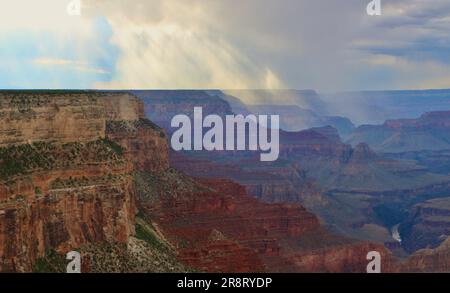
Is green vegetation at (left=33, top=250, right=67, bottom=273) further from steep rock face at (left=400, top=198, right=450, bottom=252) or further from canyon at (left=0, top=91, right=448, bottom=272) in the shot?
steep rock face at (left=400, top=198, right=450, bottom=252)

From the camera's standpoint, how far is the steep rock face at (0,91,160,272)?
64312 mm

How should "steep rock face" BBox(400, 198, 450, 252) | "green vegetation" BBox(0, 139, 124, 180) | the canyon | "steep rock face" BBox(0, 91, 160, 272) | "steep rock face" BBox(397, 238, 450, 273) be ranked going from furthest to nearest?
"steep rock face" BBox(400, 198, 450, 252) → "steep rock face" BBox(397, 238, 450, 273) → the canyon → "green vegetation" BBox(0, 139, 124, 180) → "steep rock face" BBox(0, 91, 160, 272)

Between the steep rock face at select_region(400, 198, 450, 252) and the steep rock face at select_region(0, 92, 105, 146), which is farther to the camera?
the steep rock face at select_region(400, 198, 450, 252)

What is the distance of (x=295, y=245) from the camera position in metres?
136

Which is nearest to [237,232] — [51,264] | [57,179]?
[57,179]

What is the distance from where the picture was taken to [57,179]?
71.8m

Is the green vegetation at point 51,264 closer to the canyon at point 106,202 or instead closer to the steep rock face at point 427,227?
the canyon at point 106,202

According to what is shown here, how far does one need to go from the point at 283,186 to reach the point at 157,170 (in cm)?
8068

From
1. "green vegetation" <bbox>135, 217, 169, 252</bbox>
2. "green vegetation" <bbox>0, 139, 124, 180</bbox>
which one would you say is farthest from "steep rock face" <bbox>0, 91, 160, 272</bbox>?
"green vegetation" <bbox>135, 217, 169, 252</bbox>

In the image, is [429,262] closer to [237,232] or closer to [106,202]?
[237,232]

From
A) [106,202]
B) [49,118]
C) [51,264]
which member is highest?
[49,118]

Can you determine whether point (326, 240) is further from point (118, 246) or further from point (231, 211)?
point (118, 246)

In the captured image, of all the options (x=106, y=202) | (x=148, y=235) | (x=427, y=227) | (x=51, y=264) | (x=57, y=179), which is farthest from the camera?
(x=427, y=227)
